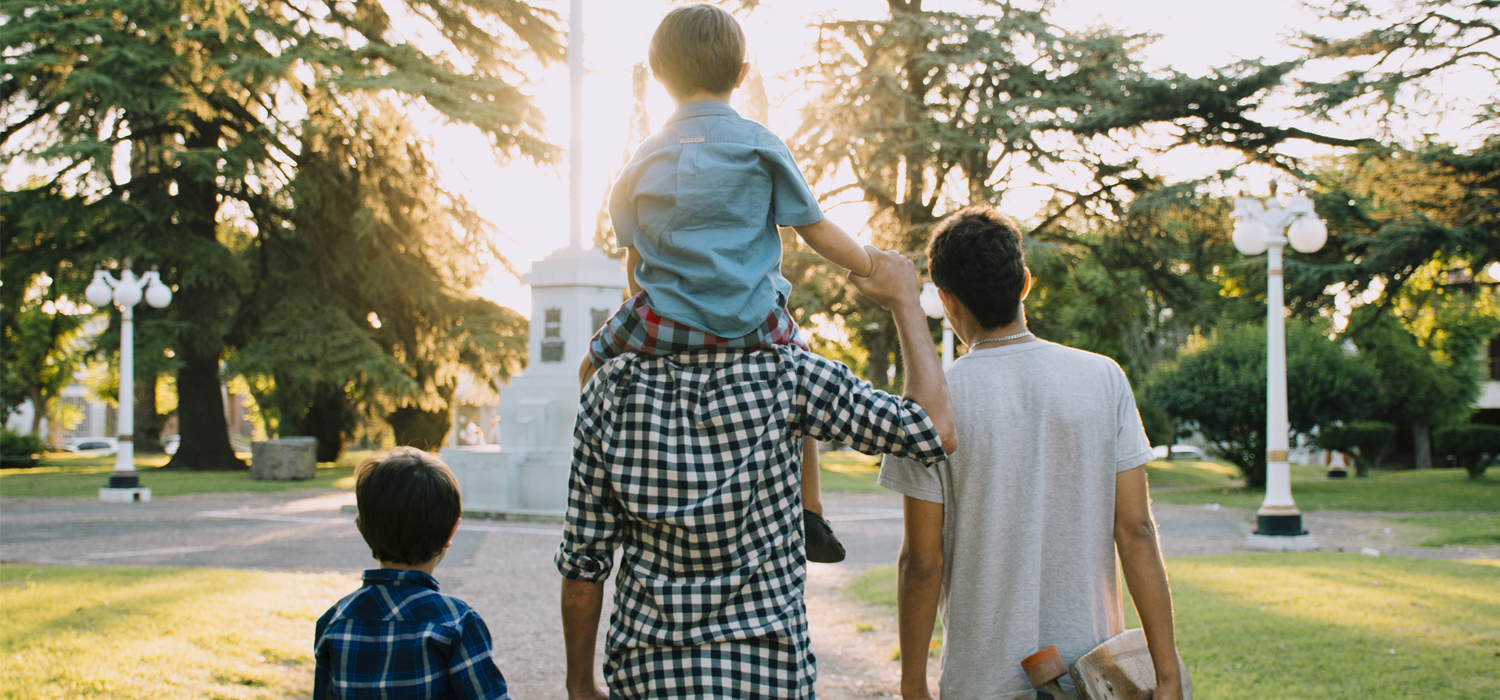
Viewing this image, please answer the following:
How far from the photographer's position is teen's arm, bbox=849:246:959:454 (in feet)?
6.38

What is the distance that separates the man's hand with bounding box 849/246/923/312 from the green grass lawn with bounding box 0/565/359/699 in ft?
14.4

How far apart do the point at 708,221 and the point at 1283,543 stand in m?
12.0

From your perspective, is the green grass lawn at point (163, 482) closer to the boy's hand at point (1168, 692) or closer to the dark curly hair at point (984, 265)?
the dark curly hair at point (984, 265)

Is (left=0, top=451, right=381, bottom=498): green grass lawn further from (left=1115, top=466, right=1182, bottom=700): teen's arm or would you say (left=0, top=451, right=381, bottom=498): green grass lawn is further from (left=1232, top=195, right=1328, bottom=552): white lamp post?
(left=1115, top=466, right=1182, bottom=700): teen's arm

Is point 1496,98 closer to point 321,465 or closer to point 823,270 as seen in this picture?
point 823,270

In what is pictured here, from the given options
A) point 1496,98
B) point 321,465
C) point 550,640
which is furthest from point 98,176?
point 1496,98

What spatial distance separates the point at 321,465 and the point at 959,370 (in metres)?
29.8

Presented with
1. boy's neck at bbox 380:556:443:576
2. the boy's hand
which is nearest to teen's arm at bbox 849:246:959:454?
the boy's hand

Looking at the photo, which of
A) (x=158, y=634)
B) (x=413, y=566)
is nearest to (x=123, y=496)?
(x=158, y=634)

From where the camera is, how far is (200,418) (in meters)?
25.8

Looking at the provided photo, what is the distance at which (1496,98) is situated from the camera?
55.7 ft

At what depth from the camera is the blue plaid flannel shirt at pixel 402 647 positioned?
217cm

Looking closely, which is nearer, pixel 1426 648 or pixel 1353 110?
pixel 1426 648

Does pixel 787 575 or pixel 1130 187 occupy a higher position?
pixel 1130 187
